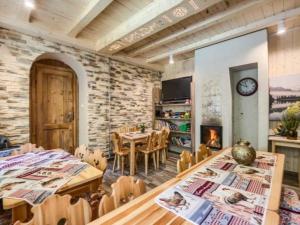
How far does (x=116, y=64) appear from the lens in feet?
14.3

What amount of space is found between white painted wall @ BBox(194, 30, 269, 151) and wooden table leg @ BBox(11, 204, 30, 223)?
3408mm

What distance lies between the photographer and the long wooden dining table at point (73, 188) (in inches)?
38.6

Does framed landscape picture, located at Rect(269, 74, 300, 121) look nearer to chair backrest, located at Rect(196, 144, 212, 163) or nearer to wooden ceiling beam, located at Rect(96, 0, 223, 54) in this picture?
chair backrest, located at Rect(196, 144, 212, 163)

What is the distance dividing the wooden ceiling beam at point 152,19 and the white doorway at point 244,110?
5.97ft

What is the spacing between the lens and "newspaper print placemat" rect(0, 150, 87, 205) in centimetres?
106

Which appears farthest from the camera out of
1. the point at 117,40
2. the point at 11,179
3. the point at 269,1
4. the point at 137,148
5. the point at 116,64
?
the point at 116,64

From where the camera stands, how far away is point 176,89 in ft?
16.2

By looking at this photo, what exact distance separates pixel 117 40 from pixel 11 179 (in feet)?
9.06

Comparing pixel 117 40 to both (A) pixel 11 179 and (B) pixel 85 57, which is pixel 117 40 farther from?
(A) pixel 11 179

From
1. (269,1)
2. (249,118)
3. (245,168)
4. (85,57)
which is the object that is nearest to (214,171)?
(245,168)

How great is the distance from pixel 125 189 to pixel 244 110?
11.7ft

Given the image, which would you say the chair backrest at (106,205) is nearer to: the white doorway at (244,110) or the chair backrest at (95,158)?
the chair backrest at (95,158)

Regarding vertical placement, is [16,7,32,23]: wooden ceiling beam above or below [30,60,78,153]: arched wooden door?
above

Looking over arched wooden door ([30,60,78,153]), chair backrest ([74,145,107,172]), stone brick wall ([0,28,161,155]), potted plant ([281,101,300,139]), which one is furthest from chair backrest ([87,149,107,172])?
potted plant ([281,101,300,139])
